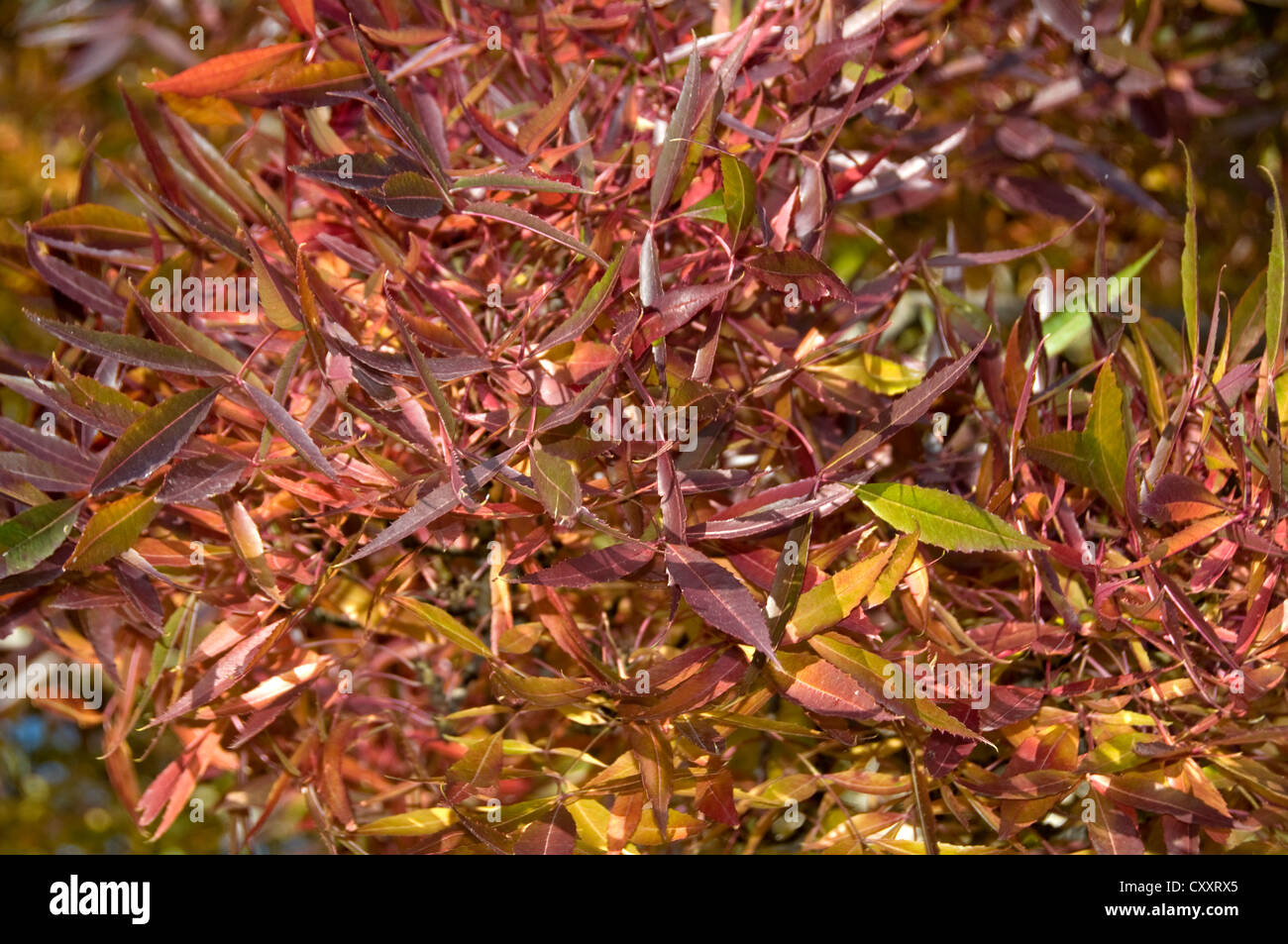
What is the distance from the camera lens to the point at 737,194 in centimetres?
36

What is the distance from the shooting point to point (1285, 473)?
385 mm

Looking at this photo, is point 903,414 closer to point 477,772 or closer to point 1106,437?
point 1106,437

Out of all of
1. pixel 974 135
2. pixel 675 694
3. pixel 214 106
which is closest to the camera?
pixel 675 694

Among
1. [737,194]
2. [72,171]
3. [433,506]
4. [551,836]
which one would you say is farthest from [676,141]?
[72,171]

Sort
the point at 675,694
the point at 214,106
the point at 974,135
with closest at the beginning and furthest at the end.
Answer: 1. the point at 675,694
2. the point at 214,106
3. the point at 974,135

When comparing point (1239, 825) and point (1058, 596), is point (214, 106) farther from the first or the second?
point (1239, 825)

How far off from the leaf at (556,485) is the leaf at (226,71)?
0.73ft

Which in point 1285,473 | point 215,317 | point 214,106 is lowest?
point 1285,473

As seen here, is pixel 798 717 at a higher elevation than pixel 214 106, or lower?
lower

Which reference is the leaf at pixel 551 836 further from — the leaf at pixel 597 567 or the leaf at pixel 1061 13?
the leaf at pixel 1061 13

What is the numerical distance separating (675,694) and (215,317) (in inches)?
10.0

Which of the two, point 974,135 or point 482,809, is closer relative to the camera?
point 482,809

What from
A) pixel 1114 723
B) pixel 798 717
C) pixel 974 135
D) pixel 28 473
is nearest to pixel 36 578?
pixel 28 473

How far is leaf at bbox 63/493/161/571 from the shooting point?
371 mm
